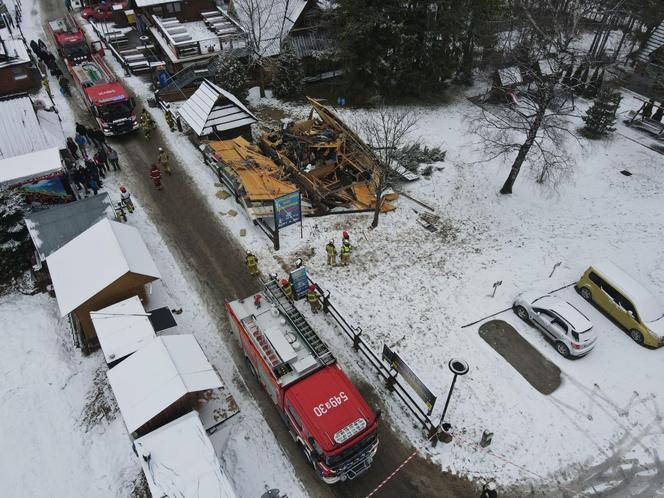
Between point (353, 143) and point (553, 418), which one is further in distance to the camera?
point (353, 143)

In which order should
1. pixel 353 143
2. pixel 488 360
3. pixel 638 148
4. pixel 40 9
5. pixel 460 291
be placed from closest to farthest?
pixel 488 360 < pixel 460 291 < pixel 353 143 < pixel 638 148 < pixel 40 9

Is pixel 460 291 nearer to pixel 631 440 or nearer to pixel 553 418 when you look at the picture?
pixel 553 418

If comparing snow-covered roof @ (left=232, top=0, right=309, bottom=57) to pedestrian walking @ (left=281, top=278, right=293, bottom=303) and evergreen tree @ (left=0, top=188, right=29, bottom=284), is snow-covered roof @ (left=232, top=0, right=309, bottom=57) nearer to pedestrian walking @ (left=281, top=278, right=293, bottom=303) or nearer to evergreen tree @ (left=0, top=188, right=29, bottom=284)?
evergreen tree @ (left=0, top=188, right=29, bottom=284)

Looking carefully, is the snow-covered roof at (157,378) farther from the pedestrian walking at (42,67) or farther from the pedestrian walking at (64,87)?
the pedestrian walking at (42,67)

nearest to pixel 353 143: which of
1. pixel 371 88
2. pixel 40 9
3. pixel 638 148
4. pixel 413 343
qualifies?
pixel 371 88

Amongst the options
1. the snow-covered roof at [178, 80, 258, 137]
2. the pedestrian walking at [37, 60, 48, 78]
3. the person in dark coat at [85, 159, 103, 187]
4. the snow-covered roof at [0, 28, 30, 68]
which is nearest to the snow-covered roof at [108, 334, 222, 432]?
the person in dark coat at [85, 159, 103, 187]

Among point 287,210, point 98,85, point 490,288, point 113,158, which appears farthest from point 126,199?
point 490,288

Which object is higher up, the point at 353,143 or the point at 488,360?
the point at 353,143
